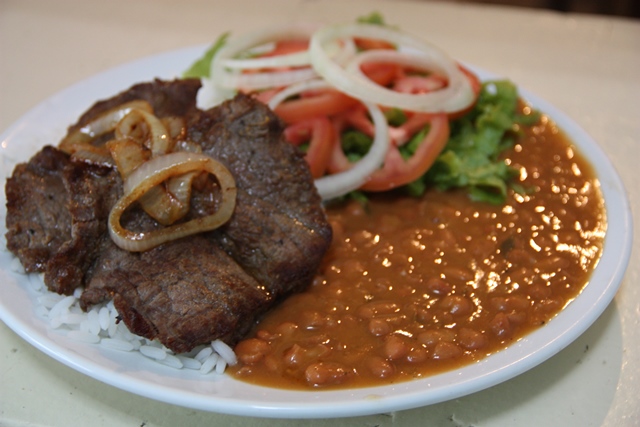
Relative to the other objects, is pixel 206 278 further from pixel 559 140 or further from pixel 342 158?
pixel 559 140

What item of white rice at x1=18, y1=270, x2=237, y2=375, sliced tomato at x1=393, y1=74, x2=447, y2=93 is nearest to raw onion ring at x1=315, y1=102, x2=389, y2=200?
sliced tomato at x1=393, y1=74, x2=447, y2=93

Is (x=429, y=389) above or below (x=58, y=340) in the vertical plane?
below

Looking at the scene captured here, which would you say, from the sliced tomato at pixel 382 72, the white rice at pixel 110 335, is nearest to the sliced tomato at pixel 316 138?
the sliced tomato at pixel 382 72

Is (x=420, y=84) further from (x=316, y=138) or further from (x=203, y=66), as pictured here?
(x=203, y=66)

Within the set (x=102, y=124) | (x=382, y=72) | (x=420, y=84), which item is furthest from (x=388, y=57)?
(x=102, y=124)

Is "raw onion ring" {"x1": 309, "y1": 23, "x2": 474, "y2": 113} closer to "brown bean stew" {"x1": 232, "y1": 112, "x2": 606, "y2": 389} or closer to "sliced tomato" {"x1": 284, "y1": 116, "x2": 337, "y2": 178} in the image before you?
"sliced tomato" {"x1": 284, "y1": 116, "x2": 337, "y2": 178}

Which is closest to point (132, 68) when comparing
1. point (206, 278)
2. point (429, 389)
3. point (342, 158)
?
point (342, 158)
